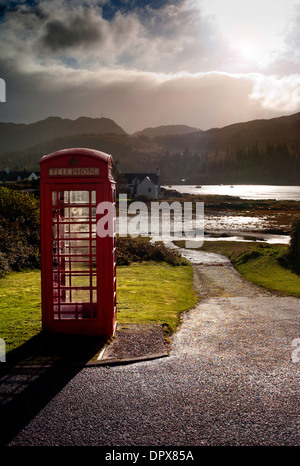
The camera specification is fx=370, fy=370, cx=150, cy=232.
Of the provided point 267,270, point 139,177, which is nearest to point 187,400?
point 267,270

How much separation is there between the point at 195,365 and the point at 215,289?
1024 cm

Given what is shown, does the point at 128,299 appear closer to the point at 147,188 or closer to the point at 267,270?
the point at 267,270

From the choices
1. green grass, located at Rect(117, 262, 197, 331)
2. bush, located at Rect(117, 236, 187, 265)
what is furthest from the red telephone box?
bush, located at Rect(117, 236, 187, 265)

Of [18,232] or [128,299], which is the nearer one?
[128,299]

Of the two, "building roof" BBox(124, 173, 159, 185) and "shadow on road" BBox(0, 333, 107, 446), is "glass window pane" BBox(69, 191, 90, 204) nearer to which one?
"shadow on road" BBox(0, 333, 107, 446)

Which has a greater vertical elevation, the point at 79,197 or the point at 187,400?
the point at 79,197

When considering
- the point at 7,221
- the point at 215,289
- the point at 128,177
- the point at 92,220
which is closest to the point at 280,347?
the point at 92,220

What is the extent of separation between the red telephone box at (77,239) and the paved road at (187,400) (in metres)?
1.66

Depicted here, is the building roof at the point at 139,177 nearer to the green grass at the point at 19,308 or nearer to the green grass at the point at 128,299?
the green grass at the point at 128,299

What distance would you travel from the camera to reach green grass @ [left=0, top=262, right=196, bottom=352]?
9009 millimetres

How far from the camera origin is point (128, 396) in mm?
5898

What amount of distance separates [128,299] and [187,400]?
689 cm

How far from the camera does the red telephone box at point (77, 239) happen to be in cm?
761

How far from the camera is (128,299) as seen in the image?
12.6 metres
